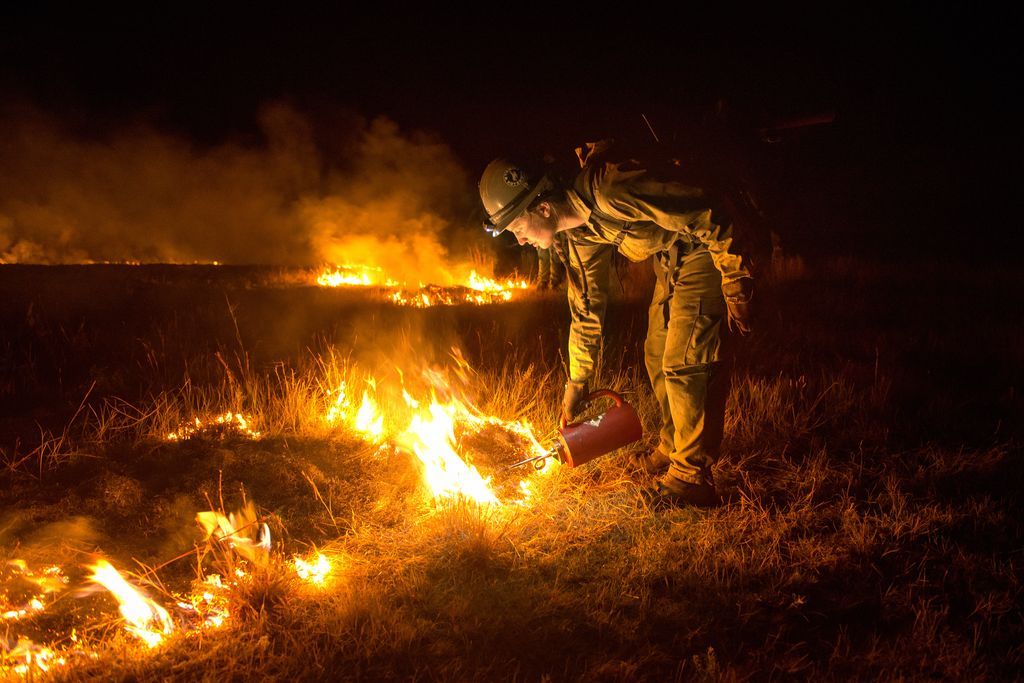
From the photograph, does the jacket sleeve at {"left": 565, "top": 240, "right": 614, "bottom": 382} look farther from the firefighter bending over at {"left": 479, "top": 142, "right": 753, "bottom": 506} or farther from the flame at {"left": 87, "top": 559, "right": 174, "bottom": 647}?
the flame at {"left": 87, "top": 559, "right": 174, "bottom": 647}

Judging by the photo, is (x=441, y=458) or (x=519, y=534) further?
(x=441, y=458)

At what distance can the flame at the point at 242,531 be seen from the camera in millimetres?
2764

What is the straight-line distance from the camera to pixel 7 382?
15.6 feet

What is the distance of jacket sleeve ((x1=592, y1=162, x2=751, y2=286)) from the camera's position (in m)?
3.09

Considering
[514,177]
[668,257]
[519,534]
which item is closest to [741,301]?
[668,257]

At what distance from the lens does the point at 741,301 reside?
3.13 m

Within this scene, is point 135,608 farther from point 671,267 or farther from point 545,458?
point 671,267

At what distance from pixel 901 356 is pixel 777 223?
435 cm

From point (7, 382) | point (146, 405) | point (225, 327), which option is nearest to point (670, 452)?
point (146, 405)

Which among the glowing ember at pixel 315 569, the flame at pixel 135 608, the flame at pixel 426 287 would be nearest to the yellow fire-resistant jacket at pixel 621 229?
the glowing ember at pixel 315 569

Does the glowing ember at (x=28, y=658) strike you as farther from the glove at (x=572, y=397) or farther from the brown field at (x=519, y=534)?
the glove at (x=572, y=397)

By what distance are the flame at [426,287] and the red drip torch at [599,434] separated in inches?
208

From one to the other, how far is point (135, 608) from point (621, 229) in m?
2.91

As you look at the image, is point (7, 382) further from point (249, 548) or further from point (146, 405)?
point (249, 548)
